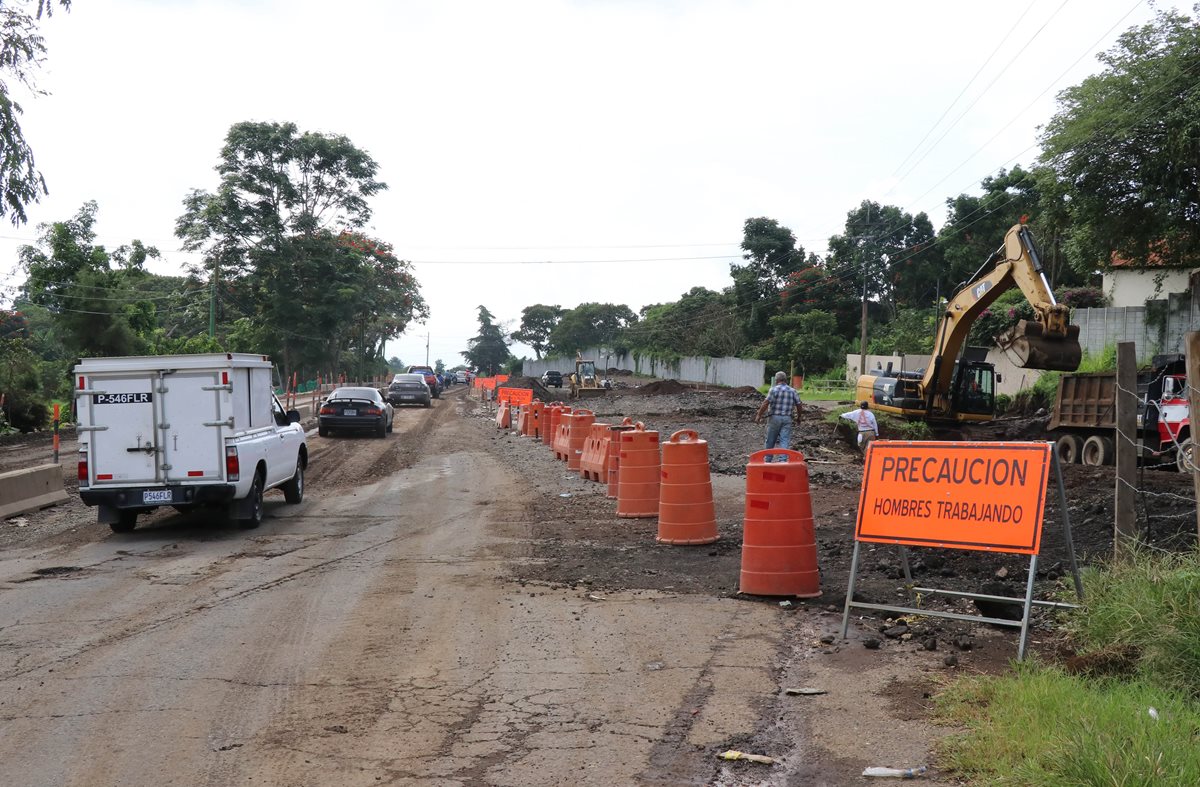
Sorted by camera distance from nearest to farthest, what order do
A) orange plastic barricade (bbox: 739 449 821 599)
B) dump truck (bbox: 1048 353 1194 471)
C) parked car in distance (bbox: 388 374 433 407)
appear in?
orange plastic barricade (bbox: 739 449 821 599) < dump truck (bbox: 1048 353 1194 471) < parked car in distance (bbox: 388 374 433 407)

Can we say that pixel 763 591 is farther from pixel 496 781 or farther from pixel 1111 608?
pixel 496 781

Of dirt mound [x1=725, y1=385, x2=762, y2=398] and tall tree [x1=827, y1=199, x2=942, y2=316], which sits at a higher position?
tall tree [x1=827, y1=199, x2=942, y2=316]

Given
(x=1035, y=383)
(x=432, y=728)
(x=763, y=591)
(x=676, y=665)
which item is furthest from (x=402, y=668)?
(x=1035, y=383)

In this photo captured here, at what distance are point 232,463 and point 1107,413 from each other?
678 inches

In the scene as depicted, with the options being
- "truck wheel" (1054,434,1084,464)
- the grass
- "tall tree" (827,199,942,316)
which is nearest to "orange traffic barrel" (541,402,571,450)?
"truck wheel" (1054,434,1084,464)

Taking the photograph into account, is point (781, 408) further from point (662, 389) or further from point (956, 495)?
point (662, 389)

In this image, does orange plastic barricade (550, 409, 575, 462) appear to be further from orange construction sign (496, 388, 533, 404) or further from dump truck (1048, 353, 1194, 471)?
orange construction sign (496, 388, 533, 404)

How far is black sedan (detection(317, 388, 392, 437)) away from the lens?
30328 millimetres

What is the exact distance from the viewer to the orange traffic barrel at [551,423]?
81.5 ft

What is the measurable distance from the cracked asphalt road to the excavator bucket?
10454 mm

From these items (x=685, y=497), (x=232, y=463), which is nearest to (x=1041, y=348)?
(x=685, y=497)

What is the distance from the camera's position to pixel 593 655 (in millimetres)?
7117

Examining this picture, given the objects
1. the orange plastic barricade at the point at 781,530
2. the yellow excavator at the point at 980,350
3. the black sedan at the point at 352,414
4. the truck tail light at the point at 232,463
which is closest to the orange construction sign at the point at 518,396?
the black sedan at the point at 352,414

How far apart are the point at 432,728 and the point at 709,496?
21.8ft
